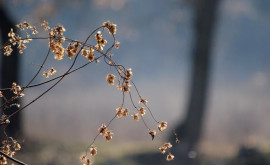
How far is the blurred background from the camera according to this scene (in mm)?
9727

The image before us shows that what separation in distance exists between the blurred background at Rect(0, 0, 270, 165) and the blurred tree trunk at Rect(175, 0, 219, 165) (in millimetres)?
24

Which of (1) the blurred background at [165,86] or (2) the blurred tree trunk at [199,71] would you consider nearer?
(1) the blurred background at [165,86]

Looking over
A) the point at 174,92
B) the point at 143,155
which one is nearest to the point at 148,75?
the point at 174,92

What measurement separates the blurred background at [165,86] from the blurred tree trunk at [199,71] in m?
0.02

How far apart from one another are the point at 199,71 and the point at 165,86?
33.7 ft

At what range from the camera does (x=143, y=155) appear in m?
9.43

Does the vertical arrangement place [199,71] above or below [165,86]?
below

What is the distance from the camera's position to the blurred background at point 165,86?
31.9 ft

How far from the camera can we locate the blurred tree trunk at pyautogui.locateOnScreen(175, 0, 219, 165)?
412 inches

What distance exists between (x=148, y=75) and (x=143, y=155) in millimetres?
13371

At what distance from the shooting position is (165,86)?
21.0m

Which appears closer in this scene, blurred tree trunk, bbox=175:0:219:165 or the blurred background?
the blurred background

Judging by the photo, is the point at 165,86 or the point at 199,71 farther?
the point at 165,86

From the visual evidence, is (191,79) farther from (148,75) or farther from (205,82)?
(148,75)
